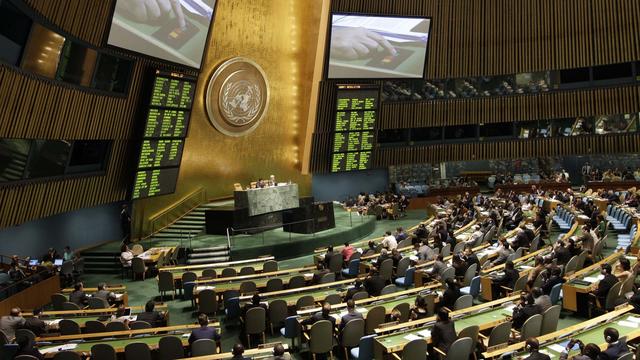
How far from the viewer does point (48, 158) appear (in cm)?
1366

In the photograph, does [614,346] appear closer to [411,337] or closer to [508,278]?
[411,337]

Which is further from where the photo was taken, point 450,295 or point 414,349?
point 450,295

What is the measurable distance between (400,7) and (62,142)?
16.9m

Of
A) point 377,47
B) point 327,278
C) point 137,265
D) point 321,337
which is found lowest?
point 321,337

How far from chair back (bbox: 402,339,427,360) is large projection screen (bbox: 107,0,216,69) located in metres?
11.3

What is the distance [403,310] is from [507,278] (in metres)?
2.85

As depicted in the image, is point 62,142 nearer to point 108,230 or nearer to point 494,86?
point 108,230

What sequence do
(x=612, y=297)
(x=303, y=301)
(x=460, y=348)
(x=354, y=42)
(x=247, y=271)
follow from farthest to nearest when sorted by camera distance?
(x=354, y=42)
(x=247, y=271)
(x=303, y=301)
(x=612, y=297)
(x=460, y=348)

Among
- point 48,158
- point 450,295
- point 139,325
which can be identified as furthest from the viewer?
point 48,158

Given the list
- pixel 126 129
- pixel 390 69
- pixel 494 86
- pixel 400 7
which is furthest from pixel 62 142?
pixel 494 86

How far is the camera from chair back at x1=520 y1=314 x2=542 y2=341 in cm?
707

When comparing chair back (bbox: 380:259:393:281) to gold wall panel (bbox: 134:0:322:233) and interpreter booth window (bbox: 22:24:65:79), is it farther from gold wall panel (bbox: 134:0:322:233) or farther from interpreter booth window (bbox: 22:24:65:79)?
gold wall panel (bbox: 134:0:322:233)

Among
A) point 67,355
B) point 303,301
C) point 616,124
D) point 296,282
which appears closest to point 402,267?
point 296,282

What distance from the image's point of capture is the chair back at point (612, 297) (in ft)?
28.1
